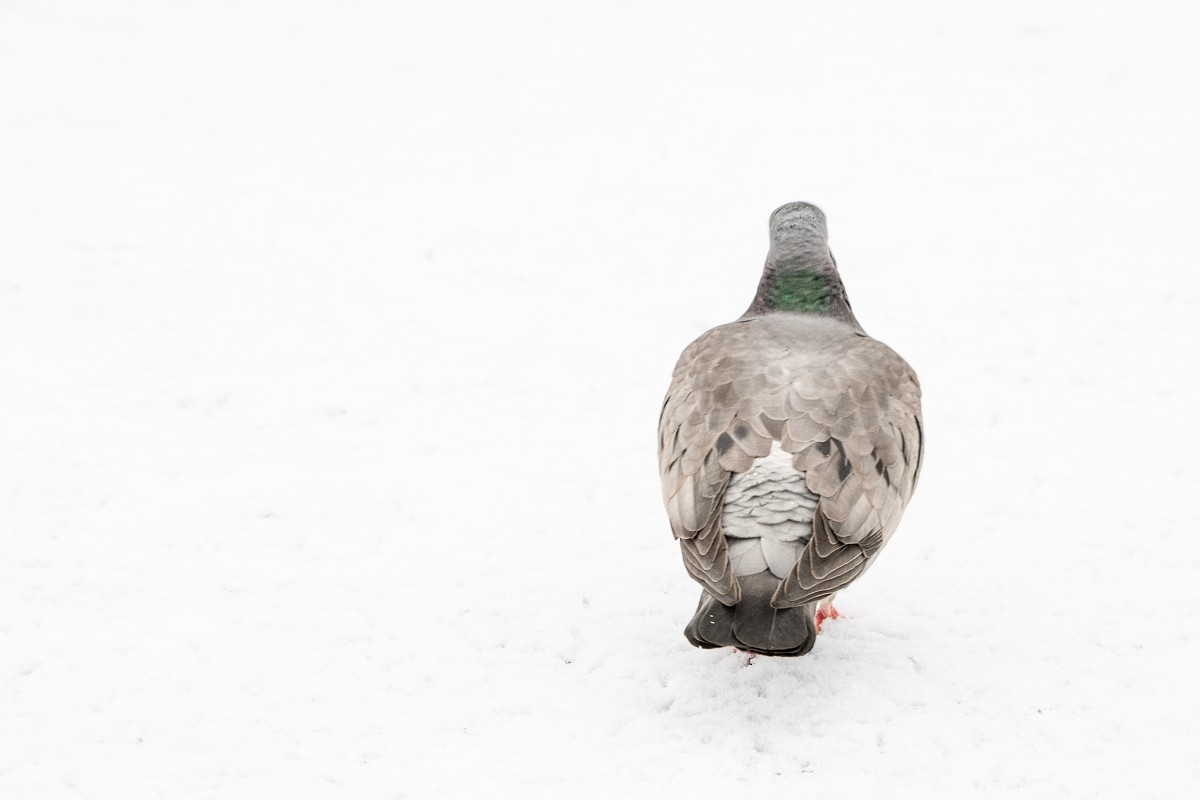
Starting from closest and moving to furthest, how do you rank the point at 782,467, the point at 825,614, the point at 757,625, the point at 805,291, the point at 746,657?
the point at 757,625, the point at 782,467, the point at 746,657, the point at 825,614, the point at 805,291

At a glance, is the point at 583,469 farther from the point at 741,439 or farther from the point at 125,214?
the point at 125,214

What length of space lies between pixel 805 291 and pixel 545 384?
238cm

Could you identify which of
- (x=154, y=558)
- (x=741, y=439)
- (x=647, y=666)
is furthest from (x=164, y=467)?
(x=741, y=439)

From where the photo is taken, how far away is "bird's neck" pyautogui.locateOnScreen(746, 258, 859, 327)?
17.7 feet

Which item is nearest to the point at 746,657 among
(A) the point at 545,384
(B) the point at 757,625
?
(B) the point at 757,625

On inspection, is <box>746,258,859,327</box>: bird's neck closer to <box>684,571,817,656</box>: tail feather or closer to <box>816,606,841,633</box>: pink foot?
<box>816,606,841,633</box>: pink foot

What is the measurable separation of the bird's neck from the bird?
54 millimetres

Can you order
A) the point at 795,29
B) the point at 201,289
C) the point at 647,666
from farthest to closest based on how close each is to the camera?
the point at 795,29 < the point at 201,289 < the point at 647,666

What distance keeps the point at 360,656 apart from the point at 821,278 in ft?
8.54

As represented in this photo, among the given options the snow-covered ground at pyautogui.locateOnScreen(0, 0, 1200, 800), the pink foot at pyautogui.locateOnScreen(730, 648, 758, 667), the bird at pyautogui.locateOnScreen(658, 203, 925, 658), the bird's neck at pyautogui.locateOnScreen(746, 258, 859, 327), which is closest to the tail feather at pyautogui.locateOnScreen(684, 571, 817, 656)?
the bird at pyautogui.locateOnScreen(658, 203, 925, 658)

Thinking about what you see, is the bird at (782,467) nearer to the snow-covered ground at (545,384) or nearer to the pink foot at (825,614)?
the pink foot at (825,614)

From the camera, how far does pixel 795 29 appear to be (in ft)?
43.3

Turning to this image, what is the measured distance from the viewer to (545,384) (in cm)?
739

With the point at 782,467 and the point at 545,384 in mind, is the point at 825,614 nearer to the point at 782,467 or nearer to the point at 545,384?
the point at 782,467
